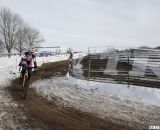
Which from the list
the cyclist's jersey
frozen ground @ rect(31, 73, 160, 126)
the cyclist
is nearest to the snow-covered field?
frozen ground @ rect(31, 73, 160, 126)

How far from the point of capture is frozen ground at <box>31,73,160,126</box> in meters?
9.74

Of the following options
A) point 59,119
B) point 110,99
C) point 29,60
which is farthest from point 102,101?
point 29,60

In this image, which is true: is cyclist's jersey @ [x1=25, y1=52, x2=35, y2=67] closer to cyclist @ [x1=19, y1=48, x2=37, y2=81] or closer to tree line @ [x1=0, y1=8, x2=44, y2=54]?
cyclist @ [x1=19, y1=48, x2=37, y2=81]

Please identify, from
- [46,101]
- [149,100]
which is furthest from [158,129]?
[46,101]

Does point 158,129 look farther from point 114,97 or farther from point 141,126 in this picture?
point 114,97

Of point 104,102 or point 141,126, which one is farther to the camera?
point 104,102

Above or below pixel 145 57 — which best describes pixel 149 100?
below

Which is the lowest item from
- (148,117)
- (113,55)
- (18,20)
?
(148,117)

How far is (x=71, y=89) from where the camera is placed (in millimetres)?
15008

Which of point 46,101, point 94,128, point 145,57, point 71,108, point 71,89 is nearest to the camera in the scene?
point 94,128

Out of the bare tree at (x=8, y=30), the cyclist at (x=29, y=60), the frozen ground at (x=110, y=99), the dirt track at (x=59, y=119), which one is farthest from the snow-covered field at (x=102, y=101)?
the bare tree at (x=8, y=30)

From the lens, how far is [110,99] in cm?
1259

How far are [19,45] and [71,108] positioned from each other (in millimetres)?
66170

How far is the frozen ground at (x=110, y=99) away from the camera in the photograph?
9742 millimetres
